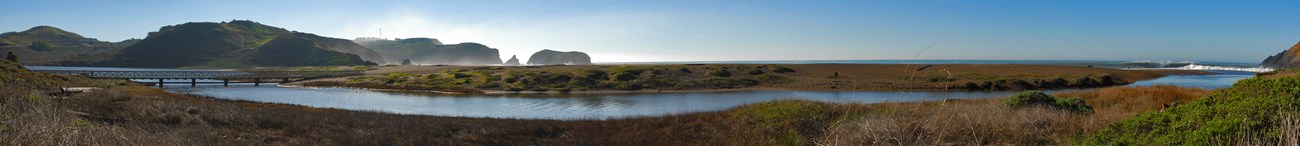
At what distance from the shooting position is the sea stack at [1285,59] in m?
101

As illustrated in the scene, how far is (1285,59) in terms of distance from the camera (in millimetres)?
109250

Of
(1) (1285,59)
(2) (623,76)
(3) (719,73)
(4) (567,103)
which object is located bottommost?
(4) (567,103)

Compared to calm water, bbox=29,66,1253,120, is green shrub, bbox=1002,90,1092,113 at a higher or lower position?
higher

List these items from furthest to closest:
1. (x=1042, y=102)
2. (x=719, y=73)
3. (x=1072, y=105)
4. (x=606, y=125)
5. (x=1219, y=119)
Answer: (x=719, y=73)
(x=606, y=125)
(x=1042, y=102)
(x=1072, y=105)
(x=1219, y=119)

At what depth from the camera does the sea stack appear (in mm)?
100675

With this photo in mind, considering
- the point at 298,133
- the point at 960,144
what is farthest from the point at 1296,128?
the point at 298,133

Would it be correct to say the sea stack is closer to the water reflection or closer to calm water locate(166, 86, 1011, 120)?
the water reflection

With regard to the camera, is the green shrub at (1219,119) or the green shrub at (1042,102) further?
the green shrub at (1042,102)

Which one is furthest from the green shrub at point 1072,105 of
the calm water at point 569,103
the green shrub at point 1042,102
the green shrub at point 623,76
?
the green shrub at point 623,76

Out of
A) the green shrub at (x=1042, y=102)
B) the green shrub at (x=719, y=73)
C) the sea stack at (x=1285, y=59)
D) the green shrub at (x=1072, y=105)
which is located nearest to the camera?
the green shrub at (x=1072, y=105)

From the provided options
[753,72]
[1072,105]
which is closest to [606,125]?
[1072,105]

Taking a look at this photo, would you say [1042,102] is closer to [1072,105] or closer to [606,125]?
[1072,105]

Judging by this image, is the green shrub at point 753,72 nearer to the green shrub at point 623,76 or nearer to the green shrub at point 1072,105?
the green shrub at point 623,76

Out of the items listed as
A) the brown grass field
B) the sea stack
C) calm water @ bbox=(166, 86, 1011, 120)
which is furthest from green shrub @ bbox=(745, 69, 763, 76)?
the sea stack
